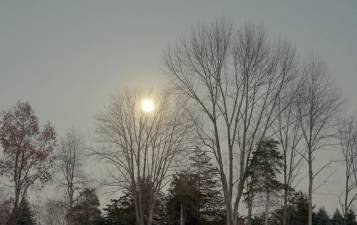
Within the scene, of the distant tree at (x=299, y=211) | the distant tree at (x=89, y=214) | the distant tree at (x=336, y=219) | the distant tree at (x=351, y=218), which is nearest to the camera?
the distant tree at (x=89, y=214)

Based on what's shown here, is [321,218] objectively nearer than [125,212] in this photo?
No

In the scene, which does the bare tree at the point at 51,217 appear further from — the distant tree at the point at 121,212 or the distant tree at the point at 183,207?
the distant tree at the point at 183,207

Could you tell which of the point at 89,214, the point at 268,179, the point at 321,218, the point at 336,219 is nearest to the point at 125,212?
the point at 89,214

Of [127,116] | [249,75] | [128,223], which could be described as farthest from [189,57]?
[128,223]

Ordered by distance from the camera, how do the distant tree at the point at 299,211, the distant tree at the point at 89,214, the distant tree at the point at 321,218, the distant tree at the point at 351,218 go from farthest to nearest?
the distant tree at the point at 321,218
the distant tree at the point at 351,218
the distant tree at the point at 299,211
the distant tree at the point at 89,214

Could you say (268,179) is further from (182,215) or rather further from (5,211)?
(5,211)

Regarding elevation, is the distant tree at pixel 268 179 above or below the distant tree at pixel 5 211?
above

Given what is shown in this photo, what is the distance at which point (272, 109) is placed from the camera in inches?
893

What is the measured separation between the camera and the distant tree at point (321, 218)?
67875 mm

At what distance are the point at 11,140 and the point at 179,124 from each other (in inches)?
391

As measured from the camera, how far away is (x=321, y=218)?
6900cm

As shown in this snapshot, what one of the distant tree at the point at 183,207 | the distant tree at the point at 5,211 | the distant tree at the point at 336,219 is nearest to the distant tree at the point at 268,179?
the distant tree at the point at 183,207

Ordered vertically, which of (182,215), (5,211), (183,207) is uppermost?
(183,207)

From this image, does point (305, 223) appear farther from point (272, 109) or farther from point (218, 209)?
point (272, 109)
